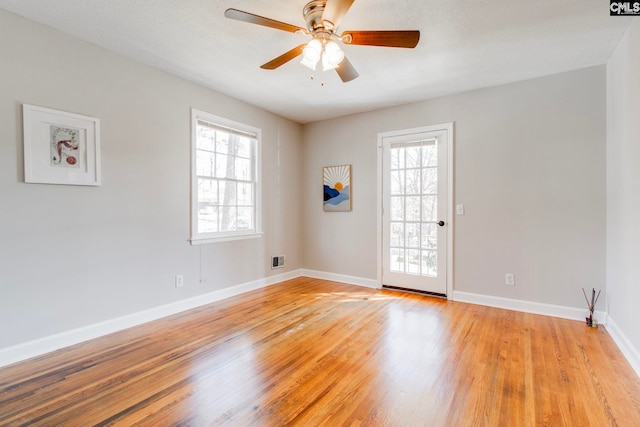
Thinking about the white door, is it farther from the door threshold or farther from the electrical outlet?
the electrical outlet

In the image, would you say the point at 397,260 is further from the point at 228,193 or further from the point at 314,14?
the point at 314,14

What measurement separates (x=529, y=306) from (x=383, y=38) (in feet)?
10.3

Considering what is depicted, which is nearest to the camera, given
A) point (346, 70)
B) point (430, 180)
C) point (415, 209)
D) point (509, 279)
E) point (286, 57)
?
point (286, 57)

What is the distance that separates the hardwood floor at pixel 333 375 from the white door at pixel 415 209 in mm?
894

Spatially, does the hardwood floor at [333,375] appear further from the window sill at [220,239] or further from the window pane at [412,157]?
the window pane at [412,157]

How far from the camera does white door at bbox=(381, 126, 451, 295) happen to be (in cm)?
380

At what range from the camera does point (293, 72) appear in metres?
3.15

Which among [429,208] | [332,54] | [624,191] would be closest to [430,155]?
[429,208]

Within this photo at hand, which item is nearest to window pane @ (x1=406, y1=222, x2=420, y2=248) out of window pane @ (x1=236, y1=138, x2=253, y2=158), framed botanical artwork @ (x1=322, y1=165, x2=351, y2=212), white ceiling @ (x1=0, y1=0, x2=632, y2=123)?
framed botanical artwork @ (x1=322, y1=165, x2=351, y2=212)

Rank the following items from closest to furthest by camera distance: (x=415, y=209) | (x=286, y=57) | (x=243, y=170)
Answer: (x=286, y=57), (x=415, y=209), (x=243, y=170)

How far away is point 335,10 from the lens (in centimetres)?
177

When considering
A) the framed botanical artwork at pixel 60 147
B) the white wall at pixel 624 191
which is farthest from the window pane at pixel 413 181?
the framed botanical artwork at pixel 60 147

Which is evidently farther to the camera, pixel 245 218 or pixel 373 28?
pixel 245 218

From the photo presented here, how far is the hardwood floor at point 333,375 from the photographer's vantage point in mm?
1658
